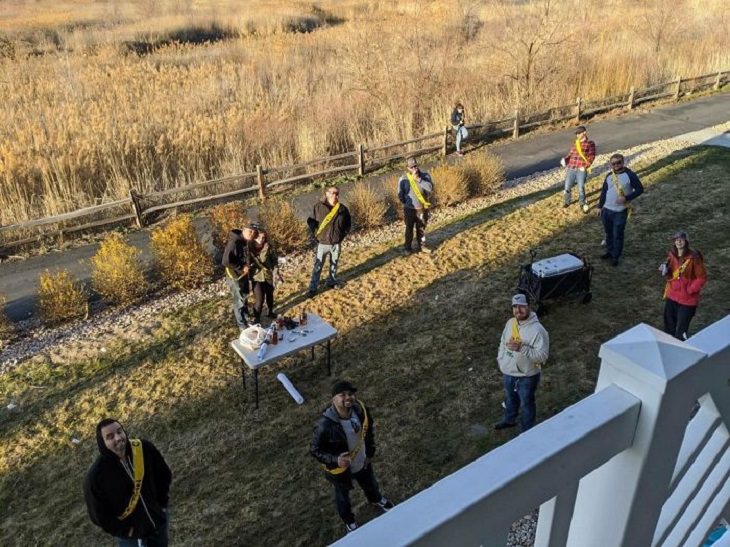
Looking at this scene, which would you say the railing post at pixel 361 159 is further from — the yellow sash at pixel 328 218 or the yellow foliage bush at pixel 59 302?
the yellow foliage bush at pixel 59 302

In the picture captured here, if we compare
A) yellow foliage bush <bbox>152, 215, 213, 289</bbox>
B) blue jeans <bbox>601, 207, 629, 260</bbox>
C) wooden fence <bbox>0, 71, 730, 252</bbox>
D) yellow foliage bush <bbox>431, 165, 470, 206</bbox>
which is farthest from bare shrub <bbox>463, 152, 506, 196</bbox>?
yellow foliage bush <bbox>152, 215, 213, 289</bbox>

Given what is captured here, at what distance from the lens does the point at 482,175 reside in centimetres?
1416

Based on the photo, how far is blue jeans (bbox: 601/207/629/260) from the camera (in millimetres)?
9516

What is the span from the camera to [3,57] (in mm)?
23969

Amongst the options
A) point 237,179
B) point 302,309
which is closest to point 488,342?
point 302,309

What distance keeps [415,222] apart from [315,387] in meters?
4.09

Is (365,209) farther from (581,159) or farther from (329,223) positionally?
(581,159)

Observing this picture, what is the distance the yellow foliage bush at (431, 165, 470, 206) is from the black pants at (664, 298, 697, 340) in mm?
6813

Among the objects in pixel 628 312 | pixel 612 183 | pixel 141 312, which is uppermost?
pixel 612 183

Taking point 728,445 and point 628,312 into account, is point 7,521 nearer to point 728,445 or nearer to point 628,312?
point 728,445

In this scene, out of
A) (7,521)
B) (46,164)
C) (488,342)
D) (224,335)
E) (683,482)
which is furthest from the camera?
(46,164)

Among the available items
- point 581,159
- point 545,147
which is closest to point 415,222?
point 581,159

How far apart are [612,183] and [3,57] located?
23890 mm

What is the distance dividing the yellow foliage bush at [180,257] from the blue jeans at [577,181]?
707 cm
